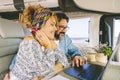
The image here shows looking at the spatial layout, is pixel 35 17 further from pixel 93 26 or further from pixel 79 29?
pixel 79 29

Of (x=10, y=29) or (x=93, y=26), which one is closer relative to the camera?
(x=10, y=29)

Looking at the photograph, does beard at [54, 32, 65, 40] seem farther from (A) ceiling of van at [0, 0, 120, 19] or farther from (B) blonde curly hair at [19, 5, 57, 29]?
(B) blonde curly hair at [19, 5, 57, 29]

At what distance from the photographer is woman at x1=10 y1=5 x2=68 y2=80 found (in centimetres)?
132

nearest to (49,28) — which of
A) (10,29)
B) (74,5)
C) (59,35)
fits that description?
(74,5)

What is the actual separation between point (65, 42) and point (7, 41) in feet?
2.61

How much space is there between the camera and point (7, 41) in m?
1.94

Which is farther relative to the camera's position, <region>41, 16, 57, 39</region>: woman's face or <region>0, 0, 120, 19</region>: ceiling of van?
<region>0, 0, 120, 19</region>: ceiling of van

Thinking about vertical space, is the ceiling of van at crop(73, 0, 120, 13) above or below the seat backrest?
above

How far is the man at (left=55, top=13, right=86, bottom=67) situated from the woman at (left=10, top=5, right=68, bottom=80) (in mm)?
369

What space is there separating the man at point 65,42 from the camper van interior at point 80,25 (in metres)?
0.11

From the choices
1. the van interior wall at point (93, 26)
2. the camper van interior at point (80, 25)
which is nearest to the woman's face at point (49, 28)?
the camper van interior at point (80, 25)

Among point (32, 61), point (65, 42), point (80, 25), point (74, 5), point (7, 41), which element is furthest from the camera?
point (80, 25)

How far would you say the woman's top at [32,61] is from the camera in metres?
1.31

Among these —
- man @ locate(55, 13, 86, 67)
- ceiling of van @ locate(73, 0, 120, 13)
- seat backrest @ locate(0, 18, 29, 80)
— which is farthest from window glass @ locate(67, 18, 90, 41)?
seat backrest @ locate(0, 18, 29, 80)
